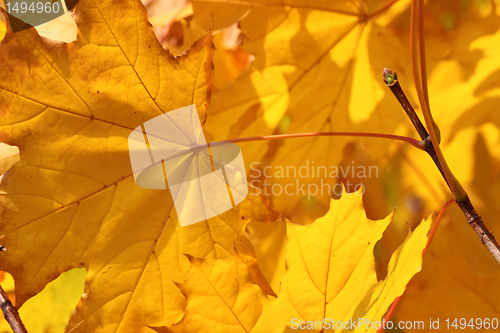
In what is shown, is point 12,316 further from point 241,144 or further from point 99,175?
point 241,144

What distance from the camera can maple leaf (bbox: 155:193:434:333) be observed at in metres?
0.32

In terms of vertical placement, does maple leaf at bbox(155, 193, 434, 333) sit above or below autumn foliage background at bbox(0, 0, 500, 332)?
below

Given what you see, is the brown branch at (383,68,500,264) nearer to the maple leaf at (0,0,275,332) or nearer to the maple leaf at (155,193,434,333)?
the maple leaf at (155,193,434,333)

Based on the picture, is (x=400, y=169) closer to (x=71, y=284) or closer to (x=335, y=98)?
(x=335, y=98)

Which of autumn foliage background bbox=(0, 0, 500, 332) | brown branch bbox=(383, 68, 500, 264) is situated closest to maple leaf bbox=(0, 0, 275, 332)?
autumn foliage background bbox=(0, 0, 500, 332)

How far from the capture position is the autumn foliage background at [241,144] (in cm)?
34

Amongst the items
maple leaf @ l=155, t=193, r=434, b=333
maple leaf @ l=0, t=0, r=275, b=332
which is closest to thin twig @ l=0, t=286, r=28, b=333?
maple leaf @ l=0, t=0, r=275, b=332

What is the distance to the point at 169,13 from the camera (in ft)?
1.64

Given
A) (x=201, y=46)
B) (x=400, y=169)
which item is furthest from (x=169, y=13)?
(x=400, y=169)

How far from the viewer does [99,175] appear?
0.37 metres

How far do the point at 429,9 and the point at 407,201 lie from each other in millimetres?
255

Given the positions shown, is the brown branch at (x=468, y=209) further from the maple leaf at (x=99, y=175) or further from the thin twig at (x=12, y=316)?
the thin twig at (x=12, y=316)

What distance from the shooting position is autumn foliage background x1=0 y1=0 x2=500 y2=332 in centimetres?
34

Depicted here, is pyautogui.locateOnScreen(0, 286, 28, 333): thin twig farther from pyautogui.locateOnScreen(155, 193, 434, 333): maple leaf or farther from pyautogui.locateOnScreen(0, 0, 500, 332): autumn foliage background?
pyautogui.locateOnScreen(155, 193, 434, 333): maple leaf
